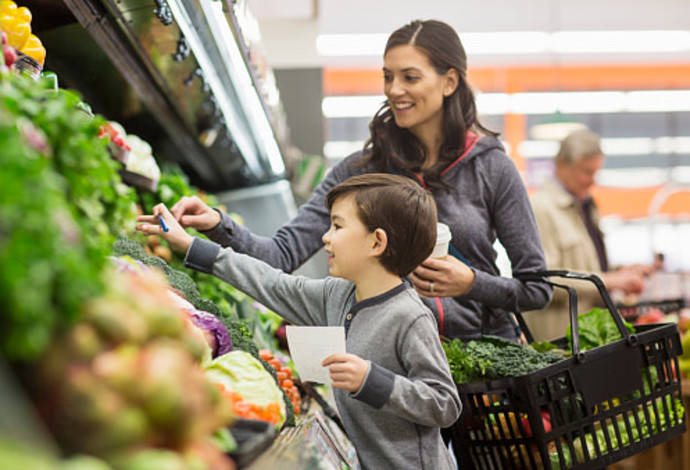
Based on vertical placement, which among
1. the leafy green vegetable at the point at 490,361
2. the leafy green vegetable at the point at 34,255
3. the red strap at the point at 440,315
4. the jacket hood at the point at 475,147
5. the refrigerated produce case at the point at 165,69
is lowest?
the leafy green vegetable at the point at 490,361

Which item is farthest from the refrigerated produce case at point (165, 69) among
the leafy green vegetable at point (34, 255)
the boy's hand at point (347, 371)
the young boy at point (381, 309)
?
the leafy green vegetable at point (34, 255)

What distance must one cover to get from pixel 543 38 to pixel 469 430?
9303mm

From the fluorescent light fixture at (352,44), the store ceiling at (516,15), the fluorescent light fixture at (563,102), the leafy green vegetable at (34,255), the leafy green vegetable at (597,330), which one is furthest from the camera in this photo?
the fluorescent light fixture at (563,102)

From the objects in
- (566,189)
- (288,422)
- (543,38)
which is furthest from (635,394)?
(543,38)

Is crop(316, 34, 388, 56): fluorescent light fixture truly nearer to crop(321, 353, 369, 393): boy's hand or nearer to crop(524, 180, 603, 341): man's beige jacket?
crop(524, 180, 603, 341): man's beige jacket

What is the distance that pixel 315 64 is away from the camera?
650 cm

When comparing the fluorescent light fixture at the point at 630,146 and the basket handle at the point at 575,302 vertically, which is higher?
the basket handle at the point at 575,302

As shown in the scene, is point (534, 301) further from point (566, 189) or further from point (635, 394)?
point (566, 189)

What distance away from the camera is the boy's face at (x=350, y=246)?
1677mm

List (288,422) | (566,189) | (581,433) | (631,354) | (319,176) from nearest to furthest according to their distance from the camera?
(288,422) → (581,433) → (631,354) → (566,189) → (319,176)

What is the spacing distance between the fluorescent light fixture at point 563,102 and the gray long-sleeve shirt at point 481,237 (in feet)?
33.9

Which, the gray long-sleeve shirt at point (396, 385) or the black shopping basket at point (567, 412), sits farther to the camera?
the black shopping basket at point (567, 412)

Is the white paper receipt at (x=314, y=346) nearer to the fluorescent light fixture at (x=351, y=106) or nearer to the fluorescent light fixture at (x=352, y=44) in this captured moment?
the fluorescent light fixture at (x=352, y=44)

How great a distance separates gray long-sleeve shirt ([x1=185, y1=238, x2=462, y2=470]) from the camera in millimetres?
1474
